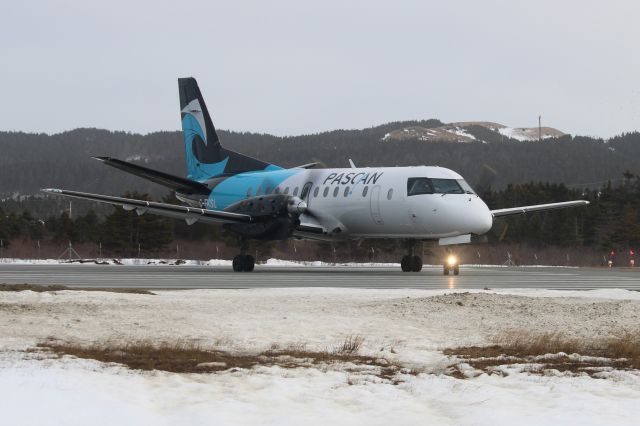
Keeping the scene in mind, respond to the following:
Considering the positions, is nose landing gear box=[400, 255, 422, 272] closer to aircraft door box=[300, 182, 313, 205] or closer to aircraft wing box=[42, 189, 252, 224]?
aircraft door box=[300, 182, 313, 205]

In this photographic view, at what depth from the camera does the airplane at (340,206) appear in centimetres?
2916

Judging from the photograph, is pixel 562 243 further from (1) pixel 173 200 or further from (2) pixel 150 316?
(2) pixel 150 316

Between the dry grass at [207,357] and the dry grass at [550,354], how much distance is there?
996 millimetres

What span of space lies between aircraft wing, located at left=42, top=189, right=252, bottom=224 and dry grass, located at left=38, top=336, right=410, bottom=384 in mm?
19882

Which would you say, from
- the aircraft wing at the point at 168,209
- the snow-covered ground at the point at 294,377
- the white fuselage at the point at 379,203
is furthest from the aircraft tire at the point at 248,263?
the snow-covered ground at the point at 294,377

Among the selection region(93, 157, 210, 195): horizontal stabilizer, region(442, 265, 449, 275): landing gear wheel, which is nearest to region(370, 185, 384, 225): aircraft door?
region(442, 265, 449, 275): landing gear wheel

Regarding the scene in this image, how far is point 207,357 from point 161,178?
24892mm

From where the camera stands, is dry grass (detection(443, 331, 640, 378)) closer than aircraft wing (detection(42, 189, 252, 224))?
Yes

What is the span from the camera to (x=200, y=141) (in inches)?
1529

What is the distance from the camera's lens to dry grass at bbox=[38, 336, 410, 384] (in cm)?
908

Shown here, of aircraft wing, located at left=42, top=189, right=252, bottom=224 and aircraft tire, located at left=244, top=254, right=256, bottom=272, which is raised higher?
aircraft wing, located at left=42, top=189, right=252, bottom=224

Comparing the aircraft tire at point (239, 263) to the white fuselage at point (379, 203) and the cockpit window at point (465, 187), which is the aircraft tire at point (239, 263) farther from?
the cockpit window at point (465, 187)

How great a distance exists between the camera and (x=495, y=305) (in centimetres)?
1527

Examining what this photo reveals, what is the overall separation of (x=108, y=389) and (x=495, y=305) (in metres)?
8.77
